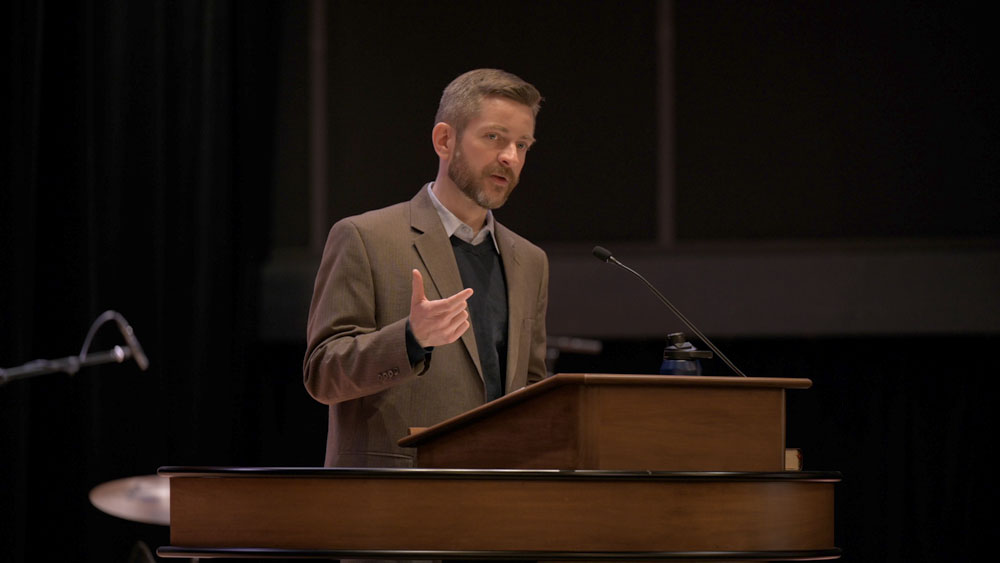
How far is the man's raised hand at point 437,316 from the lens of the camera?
1886 millimetres

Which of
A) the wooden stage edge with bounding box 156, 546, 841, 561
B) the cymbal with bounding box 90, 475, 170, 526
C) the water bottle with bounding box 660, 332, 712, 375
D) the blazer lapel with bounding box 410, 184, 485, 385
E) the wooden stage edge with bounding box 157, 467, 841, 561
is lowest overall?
the cymbal with bounding box 90, 475, 170, 526

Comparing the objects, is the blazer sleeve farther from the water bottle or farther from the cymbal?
the cymbal

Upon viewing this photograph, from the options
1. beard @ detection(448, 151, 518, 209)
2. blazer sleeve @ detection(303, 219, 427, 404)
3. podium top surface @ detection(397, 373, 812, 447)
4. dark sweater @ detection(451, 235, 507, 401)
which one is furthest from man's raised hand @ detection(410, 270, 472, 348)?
beard @ detection(448, 151, 518, 209)

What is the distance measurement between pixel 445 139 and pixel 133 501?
1.56 meters

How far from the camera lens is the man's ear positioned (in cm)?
248

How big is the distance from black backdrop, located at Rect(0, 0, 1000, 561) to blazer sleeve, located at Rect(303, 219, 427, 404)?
175cm

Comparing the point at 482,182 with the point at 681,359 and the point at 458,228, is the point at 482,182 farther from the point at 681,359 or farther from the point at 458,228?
the point at 681,359

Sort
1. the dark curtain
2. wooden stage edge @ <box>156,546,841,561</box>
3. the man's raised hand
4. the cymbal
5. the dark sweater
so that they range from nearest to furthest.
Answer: wooden stage edge @ <box>156,546,841,561</box>, the man's raised hand, the dark sweater, the cymbal, the dark curtain

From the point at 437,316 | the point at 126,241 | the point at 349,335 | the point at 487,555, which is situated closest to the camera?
the point at 487,555

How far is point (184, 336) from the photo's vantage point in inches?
185

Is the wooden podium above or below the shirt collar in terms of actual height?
below

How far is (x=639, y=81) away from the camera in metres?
5.54

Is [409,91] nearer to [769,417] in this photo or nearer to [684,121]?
[684,121]

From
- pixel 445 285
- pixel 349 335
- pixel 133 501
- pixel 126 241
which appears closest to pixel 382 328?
pixel 349 335
